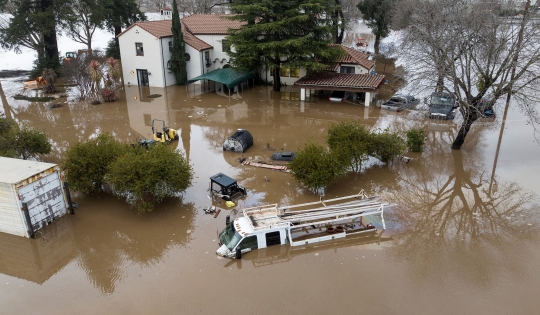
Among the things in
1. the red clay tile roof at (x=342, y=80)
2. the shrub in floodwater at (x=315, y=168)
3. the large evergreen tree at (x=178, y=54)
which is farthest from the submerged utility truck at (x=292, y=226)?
the large evergreen tree at (x=178, y=54)

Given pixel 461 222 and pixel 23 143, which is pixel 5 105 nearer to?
pixel 23 143

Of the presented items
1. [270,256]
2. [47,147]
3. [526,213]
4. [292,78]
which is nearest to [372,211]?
[270,256]

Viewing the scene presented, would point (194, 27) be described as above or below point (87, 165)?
above

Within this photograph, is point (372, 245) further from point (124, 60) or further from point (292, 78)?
point (124, 60)

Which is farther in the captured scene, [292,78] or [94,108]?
[292,78]

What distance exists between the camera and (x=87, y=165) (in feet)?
52.0

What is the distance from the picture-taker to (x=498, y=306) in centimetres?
1087

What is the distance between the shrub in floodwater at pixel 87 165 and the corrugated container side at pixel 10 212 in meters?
2.47

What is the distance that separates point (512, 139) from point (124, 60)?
31.9 metres

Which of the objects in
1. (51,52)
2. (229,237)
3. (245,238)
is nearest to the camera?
(245,238)

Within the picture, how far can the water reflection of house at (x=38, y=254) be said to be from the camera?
494 inches

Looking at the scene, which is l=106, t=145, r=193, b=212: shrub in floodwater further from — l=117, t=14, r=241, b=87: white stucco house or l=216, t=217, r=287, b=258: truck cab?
l=117, t=14, r=241, b=87: white stucco house

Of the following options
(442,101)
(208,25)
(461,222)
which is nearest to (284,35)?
(208,25)

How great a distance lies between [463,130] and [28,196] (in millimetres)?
20411
